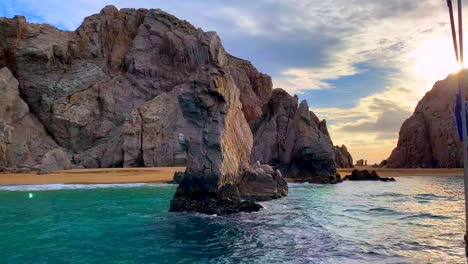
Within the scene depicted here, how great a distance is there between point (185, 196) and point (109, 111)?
5216 centimetres

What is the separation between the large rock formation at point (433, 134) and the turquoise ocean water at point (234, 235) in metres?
65.8

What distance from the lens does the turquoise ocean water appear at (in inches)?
495

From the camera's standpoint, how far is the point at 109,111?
72500 mm

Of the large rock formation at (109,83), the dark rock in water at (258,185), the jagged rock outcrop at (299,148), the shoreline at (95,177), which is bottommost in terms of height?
the dark rock in water at (258,185)

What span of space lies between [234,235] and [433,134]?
84.0 meters

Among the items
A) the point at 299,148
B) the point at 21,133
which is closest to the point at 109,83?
the point at 21,133

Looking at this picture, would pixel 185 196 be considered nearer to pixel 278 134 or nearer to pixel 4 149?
pixel 4 149

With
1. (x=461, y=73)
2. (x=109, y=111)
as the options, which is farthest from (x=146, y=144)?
(x=461, y=73)

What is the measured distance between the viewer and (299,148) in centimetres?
5750

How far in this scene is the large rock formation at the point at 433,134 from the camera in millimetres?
84162

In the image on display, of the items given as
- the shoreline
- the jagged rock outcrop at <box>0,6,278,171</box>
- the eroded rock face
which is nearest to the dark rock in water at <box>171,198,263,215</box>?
the shoreline

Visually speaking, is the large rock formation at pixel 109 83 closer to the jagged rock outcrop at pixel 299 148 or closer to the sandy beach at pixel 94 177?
the sandy beach at pixel 94 177

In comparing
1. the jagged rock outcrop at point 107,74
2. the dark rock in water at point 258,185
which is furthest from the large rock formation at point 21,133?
the dark rock in water at point 258,185

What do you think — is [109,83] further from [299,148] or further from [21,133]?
[299,148]
